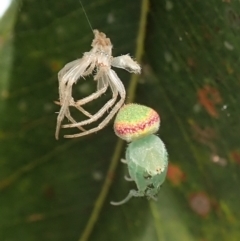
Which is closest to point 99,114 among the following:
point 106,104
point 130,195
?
point 106,104

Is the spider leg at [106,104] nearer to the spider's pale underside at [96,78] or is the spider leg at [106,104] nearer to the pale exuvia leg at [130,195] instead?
the spider's pale underside at [96,78]

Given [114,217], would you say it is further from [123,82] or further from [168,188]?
[123,82]

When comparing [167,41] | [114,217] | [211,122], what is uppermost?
[167,41]

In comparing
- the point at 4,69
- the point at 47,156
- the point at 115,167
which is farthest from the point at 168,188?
the point at 4,69

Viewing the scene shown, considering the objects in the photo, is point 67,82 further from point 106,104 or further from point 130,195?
point 130,195

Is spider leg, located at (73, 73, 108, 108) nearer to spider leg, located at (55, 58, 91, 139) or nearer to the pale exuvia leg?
spider leg, located at (55, 58, 91, 139)

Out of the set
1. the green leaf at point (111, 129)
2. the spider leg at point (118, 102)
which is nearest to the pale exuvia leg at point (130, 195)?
the green leaf at point (111, 129)
